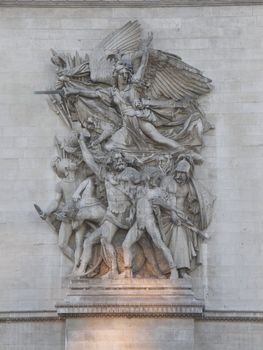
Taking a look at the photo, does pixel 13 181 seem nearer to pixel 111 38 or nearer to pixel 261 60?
pixel 111 38

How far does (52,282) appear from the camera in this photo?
568 inches

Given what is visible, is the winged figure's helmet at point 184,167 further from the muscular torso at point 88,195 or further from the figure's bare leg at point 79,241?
the figure's bare leg at point 79,241

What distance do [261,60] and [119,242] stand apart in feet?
10.7

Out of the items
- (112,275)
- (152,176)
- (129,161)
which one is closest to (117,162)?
(129,161)

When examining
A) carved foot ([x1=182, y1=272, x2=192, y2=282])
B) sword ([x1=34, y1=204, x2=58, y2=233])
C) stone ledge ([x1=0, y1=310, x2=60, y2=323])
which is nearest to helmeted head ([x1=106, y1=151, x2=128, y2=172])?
sword ([x1=34, y1=204, x2=58, y2=233])

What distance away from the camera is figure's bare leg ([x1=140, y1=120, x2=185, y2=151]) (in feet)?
48.2

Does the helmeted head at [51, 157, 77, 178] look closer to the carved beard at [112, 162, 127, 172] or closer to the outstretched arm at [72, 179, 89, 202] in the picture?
the outstretched arm at [72, 179, 89, 202]

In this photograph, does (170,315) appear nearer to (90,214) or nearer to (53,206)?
(90,214)

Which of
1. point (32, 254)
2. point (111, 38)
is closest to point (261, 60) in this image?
point (111, 38)

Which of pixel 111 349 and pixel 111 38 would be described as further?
pixel 111 38

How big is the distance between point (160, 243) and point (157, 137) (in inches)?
59.6

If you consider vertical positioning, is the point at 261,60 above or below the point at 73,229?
above

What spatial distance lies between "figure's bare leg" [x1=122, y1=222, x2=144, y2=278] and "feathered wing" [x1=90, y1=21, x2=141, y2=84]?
221 cm

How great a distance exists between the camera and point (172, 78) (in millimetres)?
14992
